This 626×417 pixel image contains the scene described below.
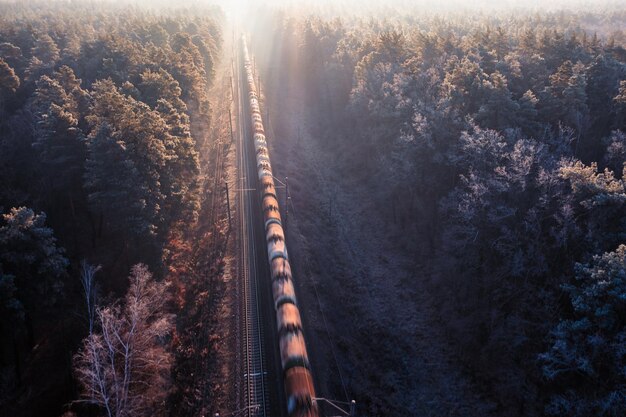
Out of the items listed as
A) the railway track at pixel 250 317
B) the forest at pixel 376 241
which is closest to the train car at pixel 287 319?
the railway track at pixel 250 317

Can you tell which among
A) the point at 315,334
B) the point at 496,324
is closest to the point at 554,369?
the point at 496,324

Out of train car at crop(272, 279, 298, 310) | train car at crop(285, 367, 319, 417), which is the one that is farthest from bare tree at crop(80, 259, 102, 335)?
train car at crop(272, 279, 298, 310)

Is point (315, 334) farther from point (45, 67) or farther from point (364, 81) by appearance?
point (45, 67)

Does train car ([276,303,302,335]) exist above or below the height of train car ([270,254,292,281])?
below

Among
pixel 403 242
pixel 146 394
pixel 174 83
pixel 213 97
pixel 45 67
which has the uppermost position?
pixel 213 97

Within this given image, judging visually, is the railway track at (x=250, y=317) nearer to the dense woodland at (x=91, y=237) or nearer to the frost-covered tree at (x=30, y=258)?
the dense woodland at (x=91, y=237)

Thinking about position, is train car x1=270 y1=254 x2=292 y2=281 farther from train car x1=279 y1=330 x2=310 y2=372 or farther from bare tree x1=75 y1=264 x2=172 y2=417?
bare tree x1=75 y1=264 x2=172 y2=417

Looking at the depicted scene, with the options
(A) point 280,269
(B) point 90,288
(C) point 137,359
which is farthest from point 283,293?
(B) point 90,288
